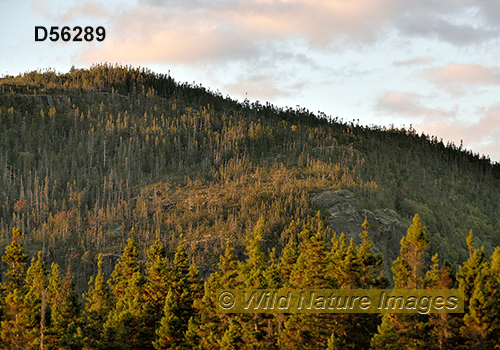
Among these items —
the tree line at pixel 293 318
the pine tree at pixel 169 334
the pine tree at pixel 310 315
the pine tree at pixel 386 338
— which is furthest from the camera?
the pine tree at pixel 169 334

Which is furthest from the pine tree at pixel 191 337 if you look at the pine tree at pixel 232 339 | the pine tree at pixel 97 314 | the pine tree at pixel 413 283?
the pine tree at pixel 413 283

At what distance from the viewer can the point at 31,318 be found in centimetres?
7069

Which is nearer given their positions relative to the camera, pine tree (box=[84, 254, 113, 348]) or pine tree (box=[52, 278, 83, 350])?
pine tree (box=[52, 278, 83, 350])

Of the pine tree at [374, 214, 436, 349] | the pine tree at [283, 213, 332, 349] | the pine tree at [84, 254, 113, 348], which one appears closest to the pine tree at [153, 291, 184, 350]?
the pine tree at [84, 254, 113, 348]

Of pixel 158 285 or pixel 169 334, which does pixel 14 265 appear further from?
pixel 169 334

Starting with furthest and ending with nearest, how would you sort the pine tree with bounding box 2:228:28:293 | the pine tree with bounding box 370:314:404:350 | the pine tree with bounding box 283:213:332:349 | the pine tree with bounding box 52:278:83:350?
the pine tree with bounding box 2:228:28:293 → the pine tree with bounding box 52:278:83:350 → the pine tree with bounding box 283:213:332:349 → the pine tree with bounding box 370:314:404:350

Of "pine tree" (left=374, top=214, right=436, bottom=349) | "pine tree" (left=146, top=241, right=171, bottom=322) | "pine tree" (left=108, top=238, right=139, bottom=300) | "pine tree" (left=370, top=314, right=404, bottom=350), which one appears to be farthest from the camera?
"pine tree" (left=108, top=238, right=139, bottom=300)

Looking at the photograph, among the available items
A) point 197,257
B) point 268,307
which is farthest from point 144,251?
point 268,307

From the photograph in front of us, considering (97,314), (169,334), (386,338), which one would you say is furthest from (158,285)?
(386,338)

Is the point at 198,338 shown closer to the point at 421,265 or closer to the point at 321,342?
the point at 321,342

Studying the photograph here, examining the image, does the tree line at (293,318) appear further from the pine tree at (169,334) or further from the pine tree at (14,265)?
the pine tree at (14,265)

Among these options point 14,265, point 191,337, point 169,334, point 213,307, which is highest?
point 14,265

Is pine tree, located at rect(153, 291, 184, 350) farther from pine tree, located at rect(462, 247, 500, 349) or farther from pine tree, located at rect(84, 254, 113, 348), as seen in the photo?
pine tree, located at rect(462, 247, 500, 349)

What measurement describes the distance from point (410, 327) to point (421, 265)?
275 inches
